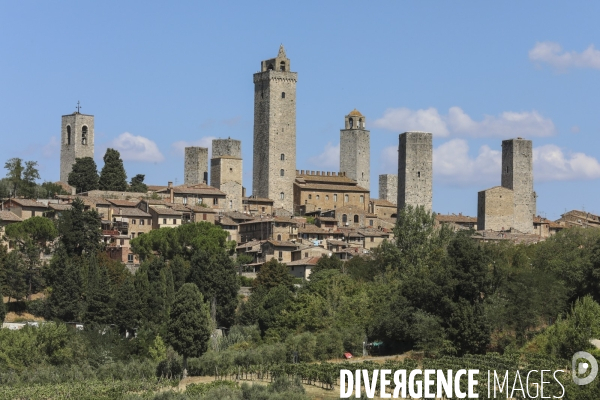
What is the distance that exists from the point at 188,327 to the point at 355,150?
189 ft

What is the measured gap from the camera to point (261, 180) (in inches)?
3472

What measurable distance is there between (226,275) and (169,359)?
1114 centimetres

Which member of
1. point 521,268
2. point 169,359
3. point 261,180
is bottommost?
point 169,359

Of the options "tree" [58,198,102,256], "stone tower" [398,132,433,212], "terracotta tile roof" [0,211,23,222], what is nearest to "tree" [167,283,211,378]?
"tree" [58,198,102,256]

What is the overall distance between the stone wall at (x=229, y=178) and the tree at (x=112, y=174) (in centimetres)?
582

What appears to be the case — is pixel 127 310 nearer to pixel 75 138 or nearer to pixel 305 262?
pixel 305 262

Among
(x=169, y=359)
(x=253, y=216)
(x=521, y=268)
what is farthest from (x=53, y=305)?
(x=253, y=216)

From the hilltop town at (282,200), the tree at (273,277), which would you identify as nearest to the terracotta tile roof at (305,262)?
the hilltop town at (282,200)

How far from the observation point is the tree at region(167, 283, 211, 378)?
144ft

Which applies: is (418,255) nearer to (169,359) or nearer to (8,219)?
(169,359)

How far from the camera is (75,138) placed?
9800 centimetres

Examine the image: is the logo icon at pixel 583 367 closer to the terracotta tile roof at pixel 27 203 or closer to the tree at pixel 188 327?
the tree at pixel 188 327

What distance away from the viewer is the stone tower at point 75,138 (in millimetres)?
97562

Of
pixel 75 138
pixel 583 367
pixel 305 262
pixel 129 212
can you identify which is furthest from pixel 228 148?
pixel 583 367
